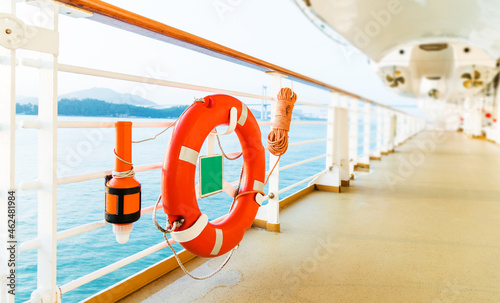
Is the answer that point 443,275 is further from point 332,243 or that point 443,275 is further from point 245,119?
point 245,119

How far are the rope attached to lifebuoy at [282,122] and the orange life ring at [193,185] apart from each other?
236 mm

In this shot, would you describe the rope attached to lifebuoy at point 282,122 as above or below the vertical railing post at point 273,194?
above

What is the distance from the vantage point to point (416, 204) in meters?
2.16

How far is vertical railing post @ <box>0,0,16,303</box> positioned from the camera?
1.91 feet

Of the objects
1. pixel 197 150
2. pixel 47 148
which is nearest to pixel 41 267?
pixel 47 148

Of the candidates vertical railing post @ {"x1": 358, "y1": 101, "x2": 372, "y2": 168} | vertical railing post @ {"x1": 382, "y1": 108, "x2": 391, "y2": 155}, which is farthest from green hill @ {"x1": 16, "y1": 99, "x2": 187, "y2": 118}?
vertical railing post @ {"x1": 382, "y1": 108, "x2": 391, "y2": 155}

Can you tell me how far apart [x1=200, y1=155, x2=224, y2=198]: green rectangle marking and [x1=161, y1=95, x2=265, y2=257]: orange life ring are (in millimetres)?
92

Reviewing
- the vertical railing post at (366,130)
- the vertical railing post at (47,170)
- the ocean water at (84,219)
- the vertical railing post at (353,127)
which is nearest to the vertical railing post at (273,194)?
the ocean water at (84,219)

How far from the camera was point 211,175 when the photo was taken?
1090mm

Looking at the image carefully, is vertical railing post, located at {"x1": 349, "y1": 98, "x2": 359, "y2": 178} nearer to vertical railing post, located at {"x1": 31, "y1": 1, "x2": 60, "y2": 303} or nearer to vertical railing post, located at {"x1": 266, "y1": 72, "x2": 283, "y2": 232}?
vertical railing post, located at {"x1": 266, "y1": 72, "x2": 283, "y2": 232}

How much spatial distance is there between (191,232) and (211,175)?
265mm

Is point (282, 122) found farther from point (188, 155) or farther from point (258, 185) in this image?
point (188, 155)

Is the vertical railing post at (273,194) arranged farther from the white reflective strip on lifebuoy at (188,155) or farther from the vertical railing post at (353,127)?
the vertical railing post at (353,127)

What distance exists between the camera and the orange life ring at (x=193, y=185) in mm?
829
